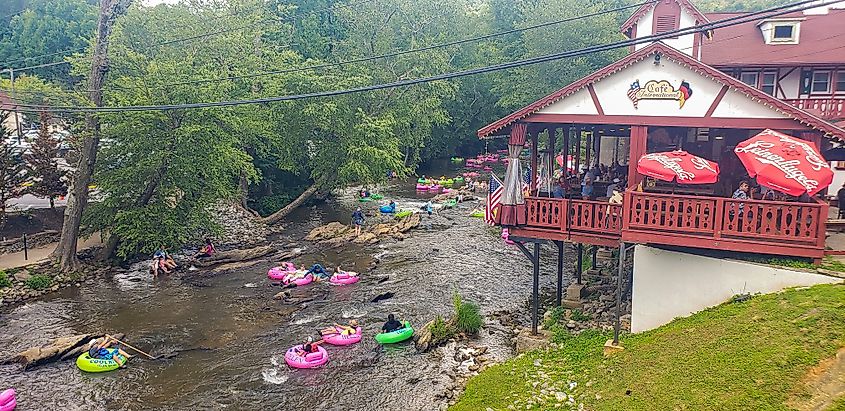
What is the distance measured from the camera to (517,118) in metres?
17.1

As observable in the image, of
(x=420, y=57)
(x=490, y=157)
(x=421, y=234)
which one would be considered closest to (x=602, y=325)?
(x=421, y=234)

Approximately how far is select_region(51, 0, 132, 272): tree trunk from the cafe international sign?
71.0ft

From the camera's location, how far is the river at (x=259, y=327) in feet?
55.4

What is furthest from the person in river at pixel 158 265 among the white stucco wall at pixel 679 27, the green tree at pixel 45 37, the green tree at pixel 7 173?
the green tree at pixel 45 37

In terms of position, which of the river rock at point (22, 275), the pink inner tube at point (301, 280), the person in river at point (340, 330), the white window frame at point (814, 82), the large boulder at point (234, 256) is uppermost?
the white window frame at point (814, 82)

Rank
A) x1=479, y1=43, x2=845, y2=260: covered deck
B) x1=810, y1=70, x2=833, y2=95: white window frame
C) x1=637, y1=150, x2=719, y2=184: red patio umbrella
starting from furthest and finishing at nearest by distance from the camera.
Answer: x1=810, y1=70, x2=833, y2=95: white window frame < x1=637, y1=150, x2=719, y2=184: red patio umbrella < x1=479, y1=43, x2=845, y2=260: covered deck

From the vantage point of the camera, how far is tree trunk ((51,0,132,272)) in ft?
87.0

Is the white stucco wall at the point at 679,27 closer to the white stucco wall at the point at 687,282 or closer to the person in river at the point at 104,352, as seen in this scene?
the white stucco wall at the point at 687,282

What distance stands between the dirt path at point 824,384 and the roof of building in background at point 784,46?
62.2 feet

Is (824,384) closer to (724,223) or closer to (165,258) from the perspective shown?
(724,223)

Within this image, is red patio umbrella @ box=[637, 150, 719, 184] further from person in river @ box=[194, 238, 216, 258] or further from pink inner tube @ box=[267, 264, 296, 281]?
person in river @ box=[194, 238, 216, 258]

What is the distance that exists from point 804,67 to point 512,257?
48.0 ft

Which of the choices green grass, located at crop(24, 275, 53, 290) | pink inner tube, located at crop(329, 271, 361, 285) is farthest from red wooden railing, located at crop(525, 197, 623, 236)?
green grass, located at crop(24, 275, 53, 290)

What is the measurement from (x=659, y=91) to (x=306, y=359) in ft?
40.1
